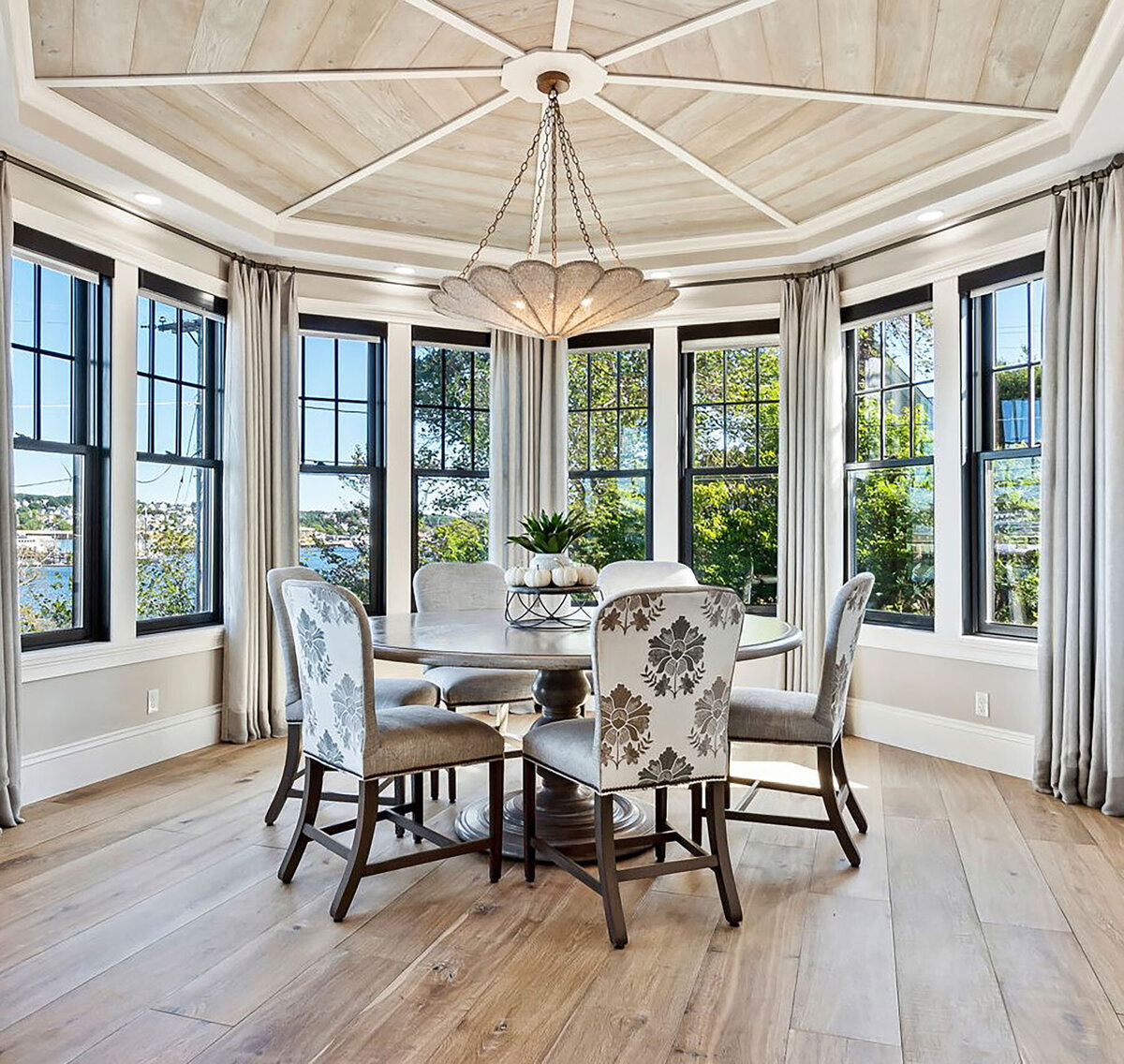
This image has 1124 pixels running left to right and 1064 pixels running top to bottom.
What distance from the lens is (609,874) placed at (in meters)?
2.41

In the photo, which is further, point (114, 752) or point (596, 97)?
point (114, 752)

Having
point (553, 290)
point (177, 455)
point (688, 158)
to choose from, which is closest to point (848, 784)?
point (553, 290)

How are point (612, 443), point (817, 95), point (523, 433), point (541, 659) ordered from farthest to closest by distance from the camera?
point (612, 443) < point (523, 433) < point (817, 95) < point (541, 659)

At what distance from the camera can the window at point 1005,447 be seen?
4098mm

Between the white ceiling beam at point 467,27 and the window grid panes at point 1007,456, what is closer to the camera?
the white ceiling beam at point 467,27

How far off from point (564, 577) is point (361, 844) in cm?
112

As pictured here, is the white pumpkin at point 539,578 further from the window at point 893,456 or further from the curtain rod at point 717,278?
the curtain rod at point 717,278

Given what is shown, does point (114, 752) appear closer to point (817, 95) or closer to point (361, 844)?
point (361, 844)

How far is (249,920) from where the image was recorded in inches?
98.3

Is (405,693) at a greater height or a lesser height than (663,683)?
lesser

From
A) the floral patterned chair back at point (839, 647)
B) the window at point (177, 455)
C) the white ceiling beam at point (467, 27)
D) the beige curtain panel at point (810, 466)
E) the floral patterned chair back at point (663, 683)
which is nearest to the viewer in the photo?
the floral patterned chair back at point (663, 683)

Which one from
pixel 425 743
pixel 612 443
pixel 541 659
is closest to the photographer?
pixel 541 659

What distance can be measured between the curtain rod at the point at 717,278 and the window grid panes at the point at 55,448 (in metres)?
0.37

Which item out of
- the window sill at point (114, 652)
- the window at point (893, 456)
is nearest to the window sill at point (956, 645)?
the window at point (893, 456)
